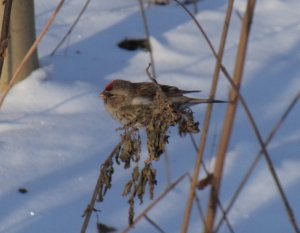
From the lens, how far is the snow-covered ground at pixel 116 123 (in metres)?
3.29

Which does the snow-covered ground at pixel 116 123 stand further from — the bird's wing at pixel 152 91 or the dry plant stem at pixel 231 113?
the dry plant stem at pixel 231 113

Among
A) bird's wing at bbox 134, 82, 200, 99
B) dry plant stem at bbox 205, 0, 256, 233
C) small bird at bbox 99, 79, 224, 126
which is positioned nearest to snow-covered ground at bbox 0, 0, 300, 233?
small bird at bbox 99, 79, 224, 126

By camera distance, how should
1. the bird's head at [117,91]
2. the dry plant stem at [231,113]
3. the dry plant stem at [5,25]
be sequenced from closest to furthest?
the dry plant stem at [231,113] < the dry plant stem at [5,25] < the bird's head at [117,91]

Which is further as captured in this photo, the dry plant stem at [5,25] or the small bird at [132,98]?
the small bird at [132,98]

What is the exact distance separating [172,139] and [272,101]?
80 cm

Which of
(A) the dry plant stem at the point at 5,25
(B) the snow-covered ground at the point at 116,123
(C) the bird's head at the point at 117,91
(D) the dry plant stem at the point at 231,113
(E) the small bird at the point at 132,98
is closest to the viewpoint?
(D) the dry plant stem at the point at 231,113

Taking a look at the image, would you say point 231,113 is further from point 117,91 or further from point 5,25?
point 117,91

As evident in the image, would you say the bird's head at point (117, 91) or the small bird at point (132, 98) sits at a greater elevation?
the bird's head at point (117, 91)

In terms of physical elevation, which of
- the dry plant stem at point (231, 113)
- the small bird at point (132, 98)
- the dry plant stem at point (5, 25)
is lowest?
the dry plant stem at point (231, 113)

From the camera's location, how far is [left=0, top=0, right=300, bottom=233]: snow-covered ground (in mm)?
3293

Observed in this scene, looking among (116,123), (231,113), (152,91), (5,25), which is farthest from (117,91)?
(231,113)

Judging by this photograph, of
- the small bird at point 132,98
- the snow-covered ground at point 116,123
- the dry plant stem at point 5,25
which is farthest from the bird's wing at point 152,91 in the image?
the dry plant stem at point 5,25

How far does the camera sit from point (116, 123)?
396cm

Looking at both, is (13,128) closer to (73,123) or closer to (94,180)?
(73,123)
